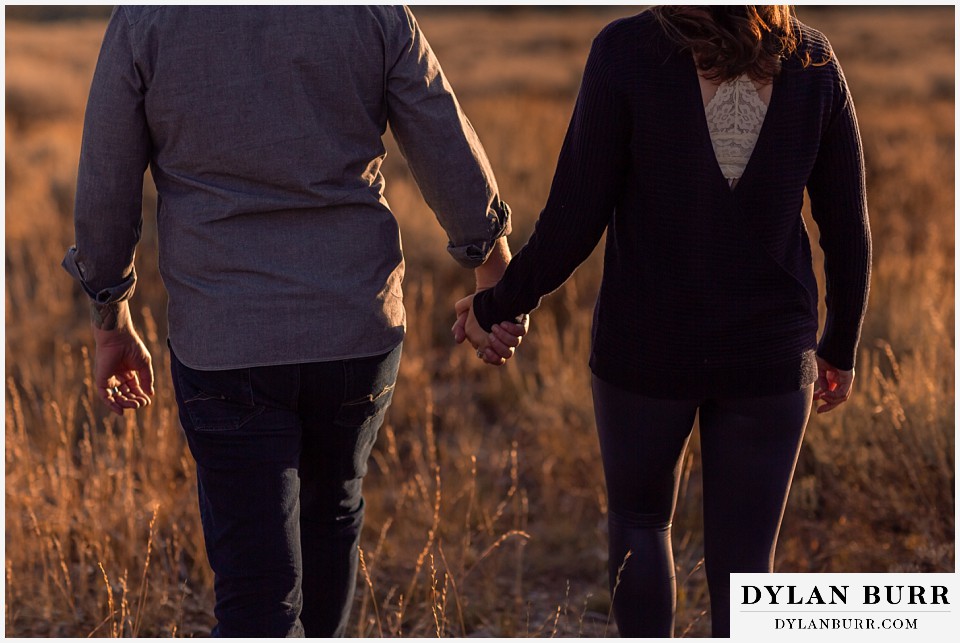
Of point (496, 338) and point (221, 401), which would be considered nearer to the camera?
point (221, 401)

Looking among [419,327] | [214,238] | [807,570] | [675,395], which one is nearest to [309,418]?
[214,238]

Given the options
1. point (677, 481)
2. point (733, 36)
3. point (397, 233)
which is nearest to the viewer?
point (733, 36)

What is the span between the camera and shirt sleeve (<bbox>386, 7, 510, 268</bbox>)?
205cm

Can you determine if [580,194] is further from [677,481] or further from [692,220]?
[677,481]

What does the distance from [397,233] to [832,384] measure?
43.6 inches

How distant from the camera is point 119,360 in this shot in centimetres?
229

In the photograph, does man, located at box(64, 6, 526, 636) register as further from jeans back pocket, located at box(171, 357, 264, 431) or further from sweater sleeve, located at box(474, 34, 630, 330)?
sweater sleeve, located at box(474, 34, 630, 330)

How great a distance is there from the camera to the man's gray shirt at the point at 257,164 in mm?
1918

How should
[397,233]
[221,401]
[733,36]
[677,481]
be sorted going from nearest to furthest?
1. [733,36]
2. [221,401]
3. [397,233]
4. [677,481]

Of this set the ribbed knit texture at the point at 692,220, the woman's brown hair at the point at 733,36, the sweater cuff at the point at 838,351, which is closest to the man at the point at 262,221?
the ribbed knit texture at the point at 692,220

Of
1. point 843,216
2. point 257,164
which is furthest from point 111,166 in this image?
point 843,216

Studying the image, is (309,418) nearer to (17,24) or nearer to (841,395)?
(841,395)

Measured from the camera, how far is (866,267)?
2.15 meters

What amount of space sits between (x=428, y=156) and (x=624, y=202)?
0.43m
